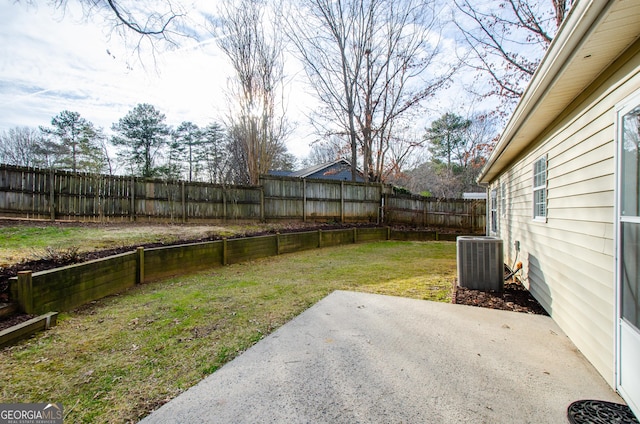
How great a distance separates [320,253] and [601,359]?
629cm

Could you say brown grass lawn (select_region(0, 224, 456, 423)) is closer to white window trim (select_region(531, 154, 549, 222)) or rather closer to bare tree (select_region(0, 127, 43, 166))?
white window trim (select_region(531, 154, 549, 222))

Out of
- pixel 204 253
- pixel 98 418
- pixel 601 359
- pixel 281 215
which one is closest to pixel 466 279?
pixel 601 359

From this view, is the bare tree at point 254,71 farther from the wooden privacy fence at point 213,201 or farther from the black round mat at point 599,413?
the black round mat at point 599,413

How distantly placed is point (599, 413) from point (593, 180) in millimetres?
1676

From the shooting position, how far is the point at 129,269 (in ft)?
14.2

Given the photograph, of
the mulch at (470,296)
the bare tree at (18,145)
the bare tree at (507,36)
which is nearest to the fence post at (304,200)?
the mulch at (470,296)

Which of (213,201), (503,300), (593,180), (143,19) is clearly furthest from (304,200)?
(593,180)

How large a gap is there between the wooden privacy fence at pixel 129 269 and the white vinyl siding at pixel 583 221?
16.1 ft

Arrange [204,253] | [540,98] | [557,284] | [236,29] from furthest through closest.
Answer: [236,29], [204,253], [557,284], [540,98]

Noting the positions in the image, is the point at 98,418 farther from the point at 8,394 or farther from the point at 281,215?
the point at 281,215

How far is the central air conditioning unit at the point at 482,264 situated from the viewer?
13.6ft

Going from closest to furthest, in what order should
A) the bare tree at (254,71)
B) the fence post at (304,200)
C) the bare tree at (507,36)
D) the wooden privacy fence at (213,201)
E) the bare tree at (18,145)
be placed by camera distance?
the wooden privacy fence at (213,201), the bare tree at (507,36), the fence post at (304,200), the bare tree at (254,71), the bare tree at (18,145)

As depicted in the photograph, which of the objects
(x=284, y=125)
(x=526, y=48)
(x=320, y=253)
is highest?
(x=526, y=48)

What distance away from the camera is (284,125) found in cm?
1391
